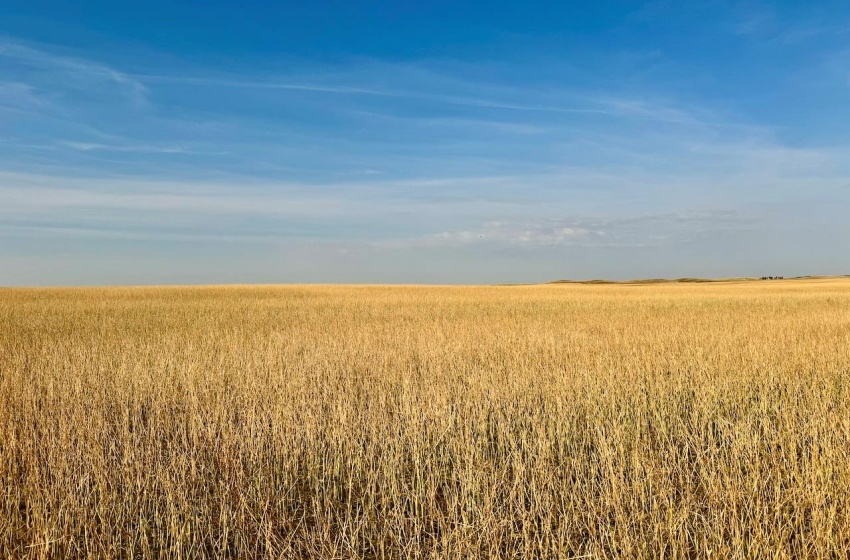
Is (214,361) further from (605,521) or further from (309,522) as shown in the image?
(605,521)

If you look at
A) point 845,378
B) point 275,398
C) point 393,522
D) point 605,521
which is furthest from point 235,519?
point 845,378

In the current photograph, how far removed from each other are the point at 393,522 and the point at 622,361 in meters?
6.71

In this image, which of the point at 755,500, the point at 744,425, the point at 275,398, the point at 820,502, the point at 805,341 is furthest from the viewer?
the point at 805,341

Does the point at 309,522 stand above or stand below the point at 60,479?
below

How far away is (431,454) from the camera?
186 inches

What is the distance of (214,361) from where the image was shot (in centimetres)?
978

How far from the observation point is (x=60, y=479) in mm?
4051

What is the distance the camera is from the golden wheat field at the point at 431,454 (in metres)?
3.31

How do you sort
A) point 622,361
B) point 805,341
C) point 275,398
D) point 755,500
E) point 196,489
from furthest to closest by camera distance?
1. point 805,341
2. point 622,361
3. point 275,398
4. point 196,489
5. point 755,500

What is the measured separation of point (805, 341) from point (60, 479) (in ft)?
40.9

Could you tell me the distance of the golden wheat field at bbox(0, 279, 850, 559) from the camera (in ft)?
10.9

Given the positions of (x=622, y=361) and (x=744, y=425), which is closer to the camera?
(x=744, y=425)

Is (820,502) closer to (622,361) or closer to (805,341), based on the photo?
(622,361)

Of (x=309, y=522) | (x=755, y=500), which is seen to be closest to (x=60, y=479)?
(x=309, y=522)
